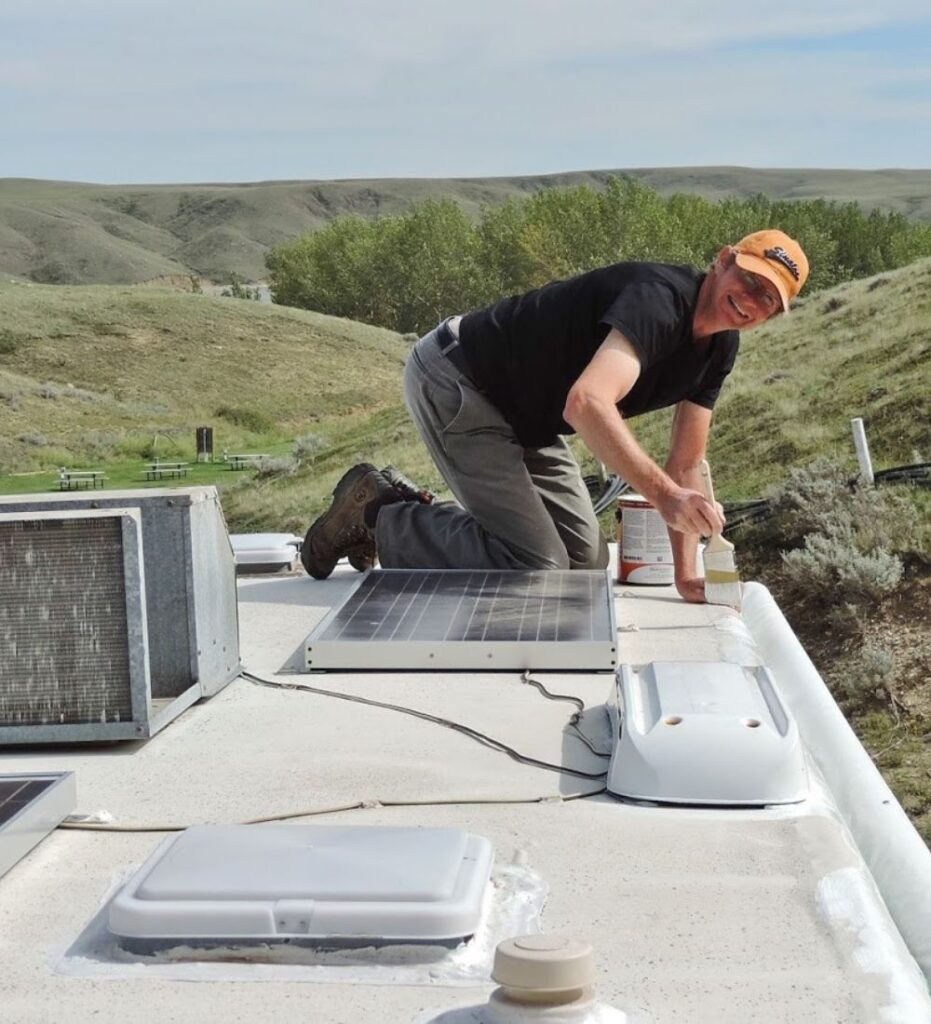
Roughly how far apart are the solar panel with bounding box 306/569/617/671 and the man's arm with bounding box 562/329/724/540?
35cm

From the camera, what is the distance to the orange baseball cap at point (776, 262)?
13.4 feet

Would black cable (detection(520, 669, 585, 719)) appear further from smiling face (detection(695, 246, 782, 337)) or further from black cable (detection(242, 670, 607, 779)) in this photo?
smiling face (detection(695, 246, 782, 337))

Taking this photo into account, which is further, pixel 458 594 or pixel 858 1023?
pixel 458 594

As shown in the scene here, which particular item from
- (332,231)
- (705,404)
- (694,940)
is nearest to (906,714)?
(705,404)

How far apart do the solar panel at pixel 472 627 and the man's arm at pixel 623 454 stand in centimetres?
35

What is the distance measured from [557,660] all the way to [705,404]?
1435mm

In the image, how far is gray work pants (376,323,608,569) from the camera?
15.8 ft

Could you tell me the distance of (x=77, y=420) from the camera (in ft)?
156

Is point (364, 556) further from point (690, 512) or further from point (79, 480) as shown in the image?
point (79, 480)

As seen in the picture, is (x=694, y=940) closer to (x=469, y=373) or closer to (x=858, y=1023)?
(x=858, y=1023)

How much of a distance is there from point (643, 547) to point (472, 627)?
117cm

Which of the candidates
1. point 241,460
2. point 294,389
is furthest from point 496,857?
point 294,389

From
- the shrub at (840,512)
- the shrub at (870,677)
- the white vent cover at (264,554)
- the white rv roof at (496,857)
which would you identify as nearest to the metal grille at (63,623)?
the white rv roof at (496,857)

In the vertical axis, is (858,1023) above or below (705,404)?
below
